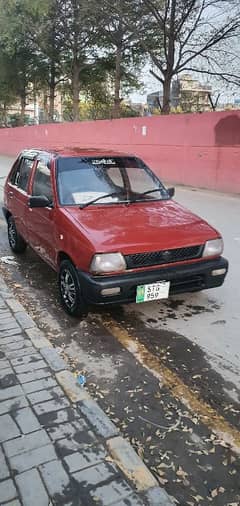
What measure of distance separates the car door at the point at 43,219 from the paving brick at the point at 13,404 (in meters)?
1.93

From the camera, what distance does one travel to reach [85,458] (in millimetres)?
2354

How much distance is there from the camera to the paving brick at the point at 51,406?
276 cm

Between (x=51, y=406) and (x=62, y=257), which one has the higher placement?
(x=62, y=257)

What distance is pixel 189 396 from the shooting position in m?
3.01

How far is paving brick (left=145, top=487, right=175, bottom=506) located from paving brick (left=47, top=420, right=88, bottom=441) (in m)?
0.56

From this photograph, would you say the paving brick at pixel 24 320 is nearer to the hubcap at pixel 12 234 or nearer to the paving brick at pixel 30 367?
the paving brick at pixel 30 367

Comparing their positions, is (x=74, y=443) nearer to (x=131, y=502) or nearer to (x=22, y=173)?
(x=131, y=502)

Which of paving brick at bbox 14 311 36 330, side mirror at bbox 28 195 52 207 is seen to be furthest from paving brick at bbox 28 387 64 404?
side mirror at bbox 28 195 52 207

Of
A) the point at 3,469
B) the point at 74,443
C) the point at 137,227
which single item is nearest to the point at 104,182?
the point at 137,227

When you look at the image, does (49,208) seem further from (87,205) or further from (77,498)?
(77,498)

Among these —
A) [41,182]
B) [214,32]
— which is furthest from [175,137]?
[41,182]

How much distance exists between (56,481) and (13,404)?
2.43ft

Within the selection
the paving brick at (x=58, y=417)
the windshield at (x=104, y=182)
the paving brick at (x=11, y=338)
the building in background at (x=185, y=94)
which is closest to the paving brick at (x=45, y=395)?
the paving brick at (x=58, y=417)

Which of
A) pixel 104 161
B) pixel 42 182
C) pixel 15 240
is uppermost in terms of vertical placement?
pixel 104 161
